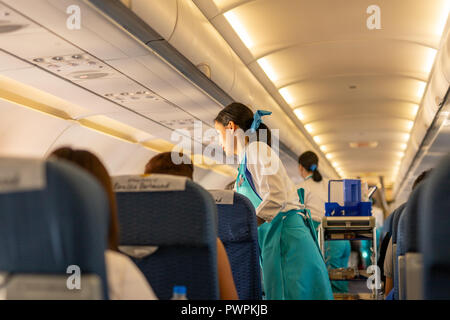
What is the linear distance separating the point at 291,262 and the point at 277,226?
25 cm

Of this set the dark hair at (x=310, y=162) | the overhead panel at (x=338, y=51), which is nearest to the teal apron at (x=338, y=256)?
the dark hair at (x=310, y=162)

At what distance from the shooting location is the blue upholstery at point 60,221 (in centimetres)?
118

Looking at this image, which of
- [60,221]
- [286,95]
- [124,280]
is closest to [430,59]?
[286,95]

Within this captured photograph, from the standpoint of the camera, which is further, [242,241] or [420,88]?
[420,88]

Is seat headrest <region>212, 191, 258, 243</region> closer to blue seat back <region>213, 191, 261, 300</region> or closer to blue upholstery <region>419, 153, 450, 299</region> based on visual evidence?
blue seat back <region>213, 191, 261, 300</region>

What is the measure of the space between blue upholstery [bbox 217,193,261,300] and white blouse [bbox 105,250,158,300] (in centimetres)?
141

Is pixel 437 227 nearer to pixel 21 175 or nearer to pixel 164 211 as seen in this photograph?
pixel 164 211

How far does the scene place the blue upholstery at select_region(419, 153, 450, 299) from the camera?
4.45 feet

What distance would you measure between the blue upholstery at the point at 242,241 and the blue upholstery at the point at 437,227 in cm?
153

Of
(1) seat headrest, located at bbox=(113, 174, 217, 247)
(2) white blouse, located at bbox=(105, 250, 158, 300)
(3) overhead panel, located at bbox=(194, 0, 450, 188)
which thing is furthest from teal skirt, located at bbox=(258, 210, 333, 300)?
(3) overhead panel, located at bbox=(194, 0, 450, 188)

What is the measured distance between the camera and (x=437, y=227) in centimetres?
136

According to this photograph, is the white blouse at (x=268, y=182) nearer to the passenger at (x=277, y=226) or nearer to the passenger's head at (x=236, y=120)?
the passenger at (x=277, y=226)

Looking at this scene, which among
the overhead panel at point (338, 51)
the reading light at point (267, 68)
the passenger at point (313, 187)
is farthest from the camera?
the reading light at point (267, 68)
